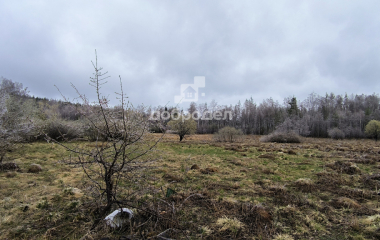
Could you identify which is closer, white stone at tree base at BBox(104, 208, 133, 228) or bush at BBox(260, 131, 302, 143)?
white stone at tree base at BBox(104, 208, 133, 228)

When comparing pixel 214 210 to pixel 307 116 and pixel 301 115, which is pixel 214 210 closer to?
pixel 307 116

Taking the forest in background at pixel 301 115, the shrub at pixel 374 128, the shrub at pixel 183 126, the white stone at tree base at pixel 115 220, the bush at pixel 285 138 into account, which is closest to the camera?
the white stone at tree base at pixel 115 220

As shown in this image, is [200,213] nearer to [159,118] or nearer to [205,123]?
[159,118]

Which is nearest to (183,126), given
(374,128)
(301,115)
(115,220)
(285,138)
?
(285,138)

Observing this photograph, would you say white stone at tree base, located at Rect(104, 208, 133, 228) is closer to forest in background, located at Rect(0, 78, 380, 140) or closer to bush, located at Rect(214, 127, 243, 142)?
bush, located at Rect(214, 127, 243, 142)

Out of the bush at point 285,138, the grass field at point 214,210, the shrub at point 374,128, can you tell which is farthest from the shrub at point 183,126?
the shrub at point 374,128

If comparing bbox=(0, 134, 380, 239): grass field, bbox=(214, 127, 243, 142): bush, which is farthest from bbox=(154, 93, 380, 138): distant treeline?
bbox=(0, 134, 380, 239): grass field

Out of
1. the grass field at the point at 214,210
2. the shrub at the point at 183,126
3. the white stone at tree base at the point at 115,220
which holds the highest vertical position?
the shrub at the point at 183,126

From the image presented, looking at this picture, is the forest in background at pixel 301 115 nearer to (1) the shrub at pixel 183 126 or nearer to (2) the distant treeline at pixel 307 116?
(2) the distant treeline at pixel 307 116

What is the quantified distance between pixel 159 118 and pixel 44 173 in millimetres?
6370

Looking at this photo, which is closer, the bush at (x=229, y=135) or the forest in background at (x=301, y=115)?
the bush at (x=229, y=135)

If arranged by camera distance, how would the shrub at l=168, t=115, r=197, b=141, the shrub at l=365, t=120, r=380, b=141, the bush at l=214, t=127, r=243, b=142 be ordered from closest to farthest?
the shrub at l=168, t=115, r=197, b=141 < the bush at l=214, t=127, r=243, b=142 < the shrub at l=365, t=120, r=380, b=141

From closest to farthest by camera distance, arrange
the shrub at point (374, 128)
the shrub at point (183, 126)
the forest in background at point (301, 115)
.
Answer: the shrub at point (183, 126), the shrub at point (374, 128), the forest in background at point (301, 115)

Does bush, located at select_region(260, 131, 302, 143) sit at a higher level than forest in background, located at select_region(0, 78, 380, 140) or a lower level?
lower
